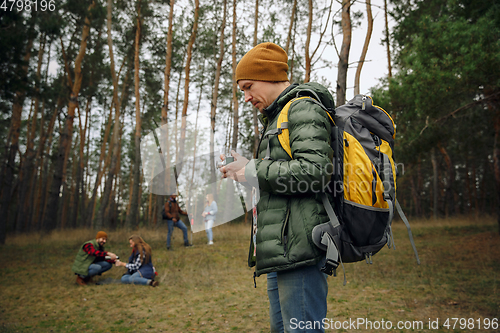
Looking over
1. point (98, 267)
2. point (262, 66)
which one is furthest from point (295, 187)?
point (98, 267)

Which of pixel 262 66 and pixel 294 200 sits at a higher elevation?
pixel 262 66

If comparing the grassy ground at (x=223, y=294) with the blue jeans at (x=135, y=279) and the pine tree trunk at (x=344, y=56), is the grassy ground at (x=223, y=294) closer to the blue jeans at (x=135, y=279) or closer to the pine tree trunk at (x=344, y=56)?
the blue jeans at (x=135, y=279)

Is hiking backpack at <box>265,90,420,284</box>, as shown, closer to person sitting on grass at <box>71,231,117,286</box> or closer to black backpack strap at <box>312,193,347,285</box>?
black backpack strap at <box>312,193,347,285</box>

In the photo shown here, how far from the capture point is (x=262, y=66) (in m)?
1.80

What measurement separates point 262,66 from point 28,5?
1117 centimetres

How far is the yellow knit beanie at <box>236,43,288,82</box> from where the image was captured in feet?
5.91

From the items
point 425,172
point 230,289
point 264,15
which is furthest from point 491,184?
point 230,289

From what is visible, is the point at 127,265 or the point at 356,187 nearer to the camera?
the point at 356,187

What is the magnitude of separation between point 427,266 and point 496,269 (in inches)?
51.7

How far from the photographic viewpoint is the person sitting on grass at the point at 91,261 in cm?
668

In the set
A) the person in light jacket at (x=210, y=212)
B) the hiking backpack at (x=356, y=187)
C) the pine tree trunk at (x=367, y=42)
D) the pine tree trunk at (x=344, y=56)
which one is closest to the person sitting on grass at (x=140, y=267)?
the person in light jacket at (x=210, y=212)

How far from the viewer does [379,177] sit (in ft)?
5.00

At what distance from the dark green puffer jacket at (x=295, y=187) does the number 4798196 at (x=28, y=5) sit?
10045 millimetres

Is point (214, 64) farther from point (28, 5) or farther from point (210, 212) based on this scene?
point (210, 212)
